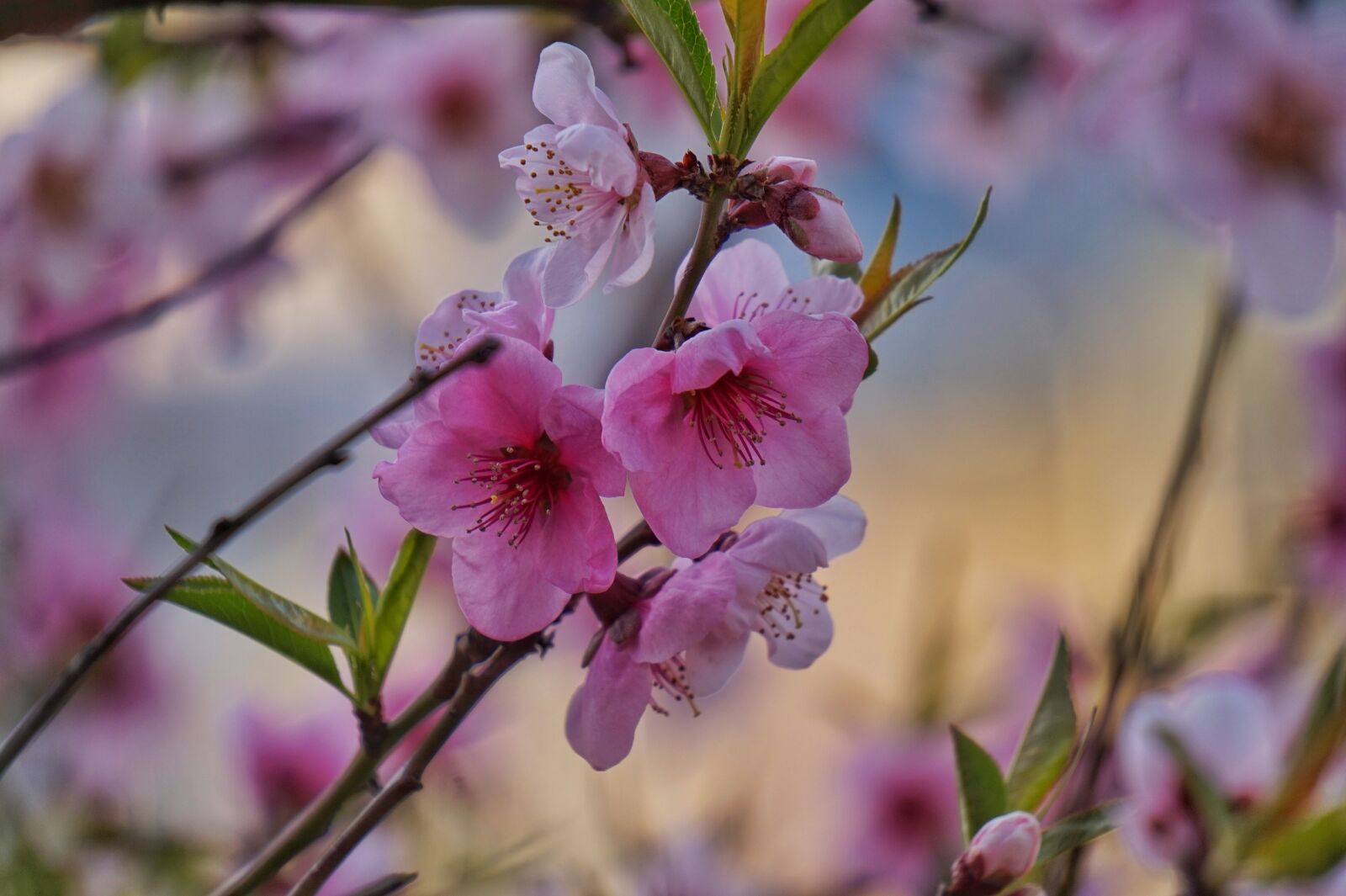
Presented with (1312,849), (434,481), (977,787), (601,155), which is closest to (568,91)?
(601,155)

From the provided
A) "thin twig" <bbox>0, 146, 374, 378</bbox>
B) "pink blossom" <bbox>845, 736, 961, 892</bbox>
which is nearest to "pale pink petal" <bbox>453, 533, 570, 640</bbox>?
"thin twig" <bbox>0, 146, 374, 378</bbox>

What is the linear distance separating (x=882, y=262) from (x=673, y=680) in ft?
0.54

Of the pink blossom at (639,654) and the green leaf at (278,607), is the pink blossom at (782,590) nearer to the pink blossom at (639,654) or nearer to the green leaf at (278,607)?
the pink blossom at (639,654)

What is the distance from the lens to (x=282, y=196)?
117 cm

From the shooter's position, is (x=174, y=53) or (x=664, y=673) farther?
(x=174, y=53)

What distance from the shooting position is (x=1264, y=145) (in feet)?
2.89

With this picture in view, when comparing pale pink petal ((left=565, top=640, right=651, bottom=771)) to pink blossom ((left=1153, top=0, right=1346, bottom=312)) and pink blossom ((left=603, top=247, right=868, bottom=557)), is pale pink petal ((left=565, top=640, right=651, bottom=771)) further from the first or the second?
pink blossom ((left=1153, top=0, right=1346, bottom=312))

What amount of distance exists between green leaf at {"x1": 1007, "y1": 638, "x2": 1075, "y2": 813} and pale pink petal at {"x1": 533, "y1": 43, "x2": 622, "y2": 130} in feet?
0.82

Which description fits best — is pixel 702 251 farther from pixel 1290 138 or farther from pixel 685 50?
pixel 1290 138

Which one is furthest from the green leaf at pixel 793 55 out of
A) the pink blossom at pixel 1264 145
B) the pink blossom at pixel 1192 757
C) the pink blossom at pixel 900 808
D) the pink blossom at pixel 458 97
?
the pink blossom at pixel 900 808

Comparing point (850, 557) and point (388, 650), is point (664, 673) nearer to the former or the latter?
point (388, 650)

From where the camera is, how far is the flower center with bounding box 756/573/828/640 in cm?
41

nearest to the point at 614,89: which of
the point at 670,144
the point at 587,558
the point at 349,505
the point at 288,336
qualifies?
the point at 670,144

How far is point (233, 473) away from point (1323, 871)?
1676 millimetres
